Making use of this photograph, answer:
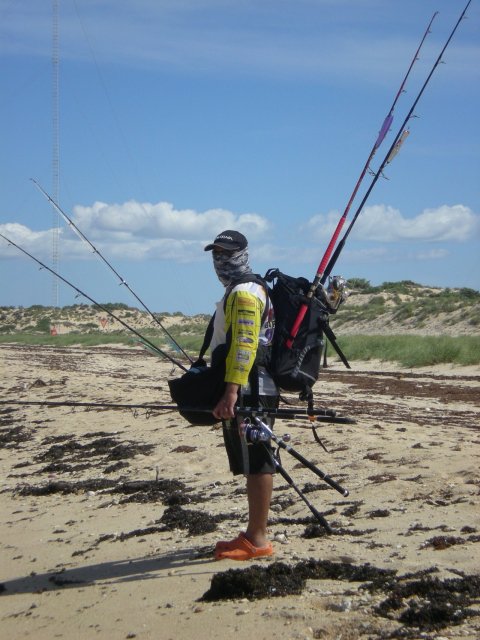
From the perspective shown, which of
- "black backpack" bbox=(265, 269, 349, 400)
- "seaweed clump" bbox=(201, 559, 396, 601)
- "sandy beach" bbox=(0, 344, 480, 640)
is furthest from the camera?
"black backpack" bbox=(265, 269, 349, 400)

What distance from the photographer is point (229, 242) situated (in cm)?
522

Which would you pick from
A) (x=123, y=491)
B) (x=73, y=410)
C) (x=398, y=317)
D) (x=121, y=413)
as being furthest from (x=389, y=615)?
(x=398, y=317)

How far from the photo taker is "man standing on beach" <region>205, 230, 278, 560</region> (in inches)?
193

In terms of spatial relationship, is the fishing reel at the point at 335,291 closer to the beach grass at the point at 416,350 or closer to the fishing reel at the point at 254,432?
the fishing reel at the point at 254,432

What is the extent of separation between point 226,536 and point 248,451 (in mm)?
962

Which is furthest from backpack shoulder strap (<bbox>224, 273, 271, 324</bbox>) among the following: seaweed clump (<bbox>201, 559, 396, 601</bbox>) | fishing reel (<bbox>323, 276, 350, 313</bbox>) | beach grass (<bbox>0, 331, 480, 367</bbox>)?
beach grass (<bbox>0, 331, 480, 367</bbox>)

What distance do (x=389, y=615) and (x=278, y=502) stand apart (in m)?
2.40

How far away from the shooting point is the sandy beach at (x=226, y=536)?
168 inches

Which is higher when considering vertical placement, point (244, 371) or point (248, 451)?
point (244, 371)

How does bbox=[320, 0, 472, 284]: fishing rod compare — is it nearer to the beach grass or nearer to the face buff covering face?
the face buff covering face

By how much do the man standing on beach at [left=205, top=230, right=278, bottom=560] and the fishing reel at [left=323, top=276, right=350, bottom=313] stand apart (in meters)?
0.33

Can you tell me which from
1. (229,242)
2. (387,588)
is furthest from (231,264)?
(387,588)

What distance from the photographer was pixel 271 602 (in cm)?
438

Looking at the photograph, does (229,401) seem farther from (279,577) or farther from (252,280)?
(279,577)
